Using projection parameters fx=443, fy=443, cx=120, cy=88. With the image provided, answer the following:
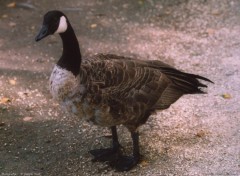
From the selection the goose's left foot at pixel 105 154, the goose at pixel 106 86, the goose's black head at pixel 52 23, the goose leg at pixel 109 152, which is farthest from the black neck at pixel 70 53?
the goose's left foot at pixel 105 154

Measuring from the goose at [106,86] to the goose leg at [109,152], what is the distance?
154 millimetres

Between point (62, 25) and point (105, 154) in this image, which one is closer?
point (62, 25)

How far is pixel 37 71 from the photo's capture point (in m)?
6.80

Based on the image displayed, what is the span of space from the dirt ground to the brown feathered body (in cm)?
68

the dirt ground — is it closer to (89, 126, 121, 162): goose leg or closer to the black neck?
(89, 126, 121, 162): goose leg

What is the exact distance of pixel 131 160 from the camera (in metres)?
4.93

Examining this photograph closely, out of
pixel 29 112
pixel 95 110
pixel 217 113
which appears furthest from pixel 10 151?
pixel 217 113

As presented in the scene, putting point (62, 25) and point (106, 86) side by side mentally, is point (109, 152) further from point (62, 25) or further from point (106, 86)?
point (62, 25)

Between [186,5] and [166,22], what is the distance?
78cm

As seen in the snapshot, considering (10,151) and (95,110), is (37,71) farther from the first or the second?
(95,110)

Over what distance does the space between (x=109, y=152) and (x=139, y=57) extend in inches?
95.1

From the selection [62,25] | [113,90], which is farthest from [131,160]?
[62,25]

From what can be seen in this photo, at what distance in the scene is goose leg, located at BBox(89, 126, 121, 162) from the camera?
5027mm

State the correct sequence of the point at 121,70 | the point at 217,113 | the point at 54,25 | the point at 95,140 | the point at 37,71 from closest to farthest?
the point at 54,25
the point at 121,70
the point at 95,140
the point at 217,113
the point at 37,71
